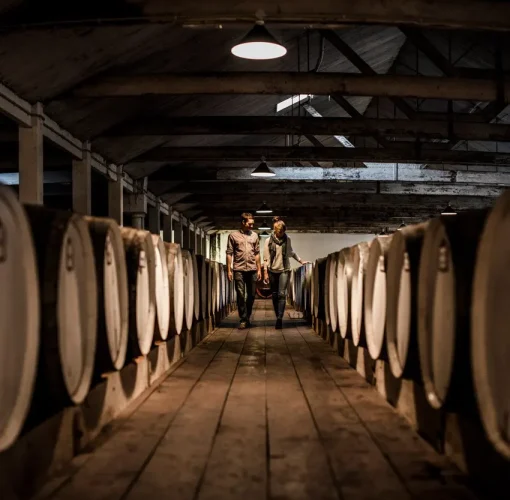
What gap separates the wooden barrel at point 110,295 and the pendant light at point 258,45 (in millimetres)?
2378

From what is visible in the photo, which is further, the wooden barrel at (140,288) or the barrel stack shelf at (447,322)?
the wooden barrel at (140,288)

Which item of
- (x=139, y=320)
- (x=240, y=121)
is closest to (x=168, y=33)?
(x=240, y=121)

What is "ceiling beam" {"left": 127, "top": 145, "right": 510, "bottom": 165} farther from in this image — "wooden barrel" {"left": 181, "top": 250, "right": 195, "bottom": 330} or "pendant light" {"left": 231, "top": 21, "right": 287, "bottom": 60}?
"pendant light" {"left": 231, "top": 21, "right": 287, "bottom": 60}

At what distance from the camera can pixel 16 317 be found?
2.03 meters

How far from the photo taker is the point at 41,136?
24.5ft

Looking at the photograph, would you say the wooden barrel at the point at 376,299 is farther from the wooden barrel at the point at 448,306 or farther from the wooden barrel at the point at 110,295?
the wooden barrel at the point at 110,295

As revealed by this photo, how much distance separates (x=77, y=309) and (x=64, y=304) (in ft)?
0.99

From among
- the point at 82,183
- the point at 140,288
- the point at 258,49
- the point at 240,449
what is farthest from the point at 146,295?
the point at 82,183

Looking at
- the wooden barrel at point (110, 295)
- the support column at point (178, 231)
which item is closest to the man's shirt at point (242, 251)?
the wooden barrel at point (110, 295)

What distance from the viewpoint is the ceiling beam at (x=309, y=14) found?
5.38 m

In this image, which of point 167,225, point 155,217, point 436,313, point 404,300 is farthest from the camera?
point 167,225

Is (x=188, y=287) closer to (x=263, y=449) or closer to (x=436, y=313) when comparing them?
(x=263, y=449)

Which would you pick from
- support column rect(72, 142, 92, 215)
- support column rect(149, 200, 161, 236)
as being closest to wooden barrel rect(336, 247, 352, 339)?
support column rect(72, 142, 92, 215)

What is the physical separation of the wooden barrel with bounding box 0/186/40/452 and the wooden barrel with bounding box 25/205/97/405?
7.5 inches
